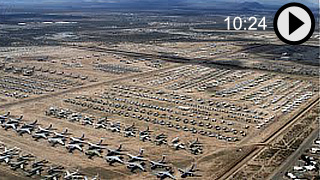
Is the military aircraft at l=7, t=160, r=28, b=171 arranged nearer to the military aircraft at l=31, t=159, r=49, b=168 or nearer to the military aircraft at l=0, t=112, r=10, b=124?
the military aircraft at l=31, t=159, r=49, b=168

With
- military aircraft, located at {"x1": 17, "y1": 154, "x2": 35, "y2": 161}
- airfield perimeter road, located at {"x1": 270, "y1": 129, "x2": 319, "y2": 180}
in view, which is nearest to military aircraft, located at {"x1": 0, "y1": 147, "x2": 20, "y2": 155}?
Answer: military aircraft, located at {"x1": 17, "y1": 154, "x2": 35, "y2": 161}

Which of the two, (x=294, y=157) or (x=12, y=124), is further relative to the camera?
(x=12, y=124)

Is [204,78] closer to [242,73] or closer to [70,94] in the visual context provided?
[242,73]

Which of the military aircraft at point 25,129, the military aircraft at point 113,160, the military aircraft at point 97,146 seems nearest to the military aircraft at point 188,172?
the military aircraft at point 113,160

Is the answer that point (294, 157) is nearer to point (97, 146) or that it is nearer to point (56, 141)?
point (97, 146)

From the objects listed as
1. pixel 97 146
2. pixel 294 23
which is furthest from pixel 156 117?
pixel 294 23

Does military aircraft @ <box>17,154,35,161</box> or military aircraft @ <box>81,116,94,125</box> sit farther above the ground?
military aircraft @ <box>81,116,94,125</box>

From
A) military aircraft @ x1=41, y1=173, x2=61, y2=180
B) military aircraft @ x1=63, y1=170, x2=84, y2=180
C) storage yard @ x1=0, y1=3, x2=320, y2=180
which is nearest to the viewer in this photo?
military aircraft @ x1=41, y1=173, x2=61, y2=180

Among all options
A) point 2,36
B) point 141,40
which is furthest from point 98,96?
point 2,36
